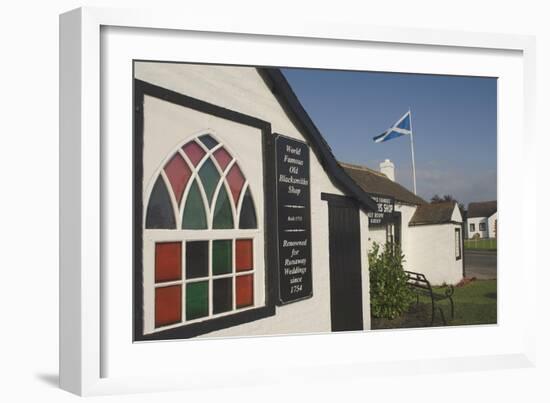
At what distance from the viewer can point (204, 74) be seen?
560 centimetres

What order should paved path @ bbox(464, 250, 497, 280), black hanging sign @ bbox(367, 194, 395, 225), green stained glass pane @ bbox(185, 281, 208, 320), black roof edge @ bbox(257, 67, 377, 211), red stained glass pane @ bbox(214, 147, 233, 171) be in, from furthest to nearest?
black hanging sign @ bbox(367, 194, 395, 225), paved path @ bbox(464, 250, 497, 280), black roof edge @ bbox(257, 67, 377, 211), red stained glass pane @ bbox(214, 147, 233, 171), green stained glass pane @ bbox(185, 281, 208, 320)

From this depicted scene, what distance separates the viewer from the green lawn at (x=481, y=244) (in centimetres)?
640

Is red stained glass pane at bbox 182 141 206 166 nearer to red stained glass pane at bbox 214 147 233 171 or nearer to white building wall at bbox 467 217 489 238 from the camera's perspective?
red stained glass pane at bbox 214 147 233 171

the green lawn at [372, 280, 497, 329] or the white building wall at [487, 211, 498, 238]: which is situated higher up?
the white building wall at [487, 211, 498, 238]

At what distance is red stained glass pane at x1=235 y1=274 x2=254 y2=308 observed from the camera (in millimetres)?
5875

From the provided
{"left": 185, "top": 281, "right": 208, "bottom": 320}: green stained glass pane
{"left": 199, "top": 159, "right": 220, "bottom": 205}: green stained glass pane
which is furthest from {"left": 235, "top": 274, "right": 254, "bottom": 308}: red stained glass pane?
{"left": 199, "top": 159, "right": 220, "bottom": 205}: green stained glass pane

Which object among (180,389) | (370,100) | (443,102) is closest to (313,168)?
(370,100)

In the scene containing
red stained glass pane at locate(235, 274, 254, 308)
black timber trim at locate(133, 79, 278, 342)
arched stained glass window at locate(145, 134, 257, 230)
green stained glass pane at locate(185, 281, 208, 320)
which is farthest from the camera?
red stained glass pane at locate(235, 274, 254, 308)

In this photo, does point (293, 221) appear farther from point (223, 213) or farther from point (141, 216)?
point (141, 216)

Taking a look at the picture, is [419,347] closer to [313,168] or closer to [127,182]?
[313,168]

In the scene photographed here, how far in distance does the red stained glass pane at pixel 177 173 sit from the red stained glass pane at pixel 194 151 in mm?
81

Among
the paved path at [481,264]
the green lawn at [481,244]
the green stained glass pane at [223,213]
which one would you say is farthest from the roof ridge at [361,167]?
the green stained glass pane at [223,213]

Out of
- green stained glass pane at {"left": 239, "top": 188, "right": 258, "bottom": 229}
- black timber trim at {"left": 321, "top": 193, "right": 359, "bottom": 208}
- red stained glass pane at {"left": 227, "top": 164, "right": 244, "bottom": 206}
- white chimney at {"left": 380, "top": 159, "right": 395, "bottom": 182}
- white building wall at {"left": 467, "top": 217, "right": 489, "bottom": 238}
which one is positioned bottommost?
white building wall at {"left": 467, "top": 217, "right": 489, "bottom": 238}

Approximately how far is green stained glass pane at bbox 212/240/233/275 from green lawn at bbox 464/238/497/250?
2.40 metres
